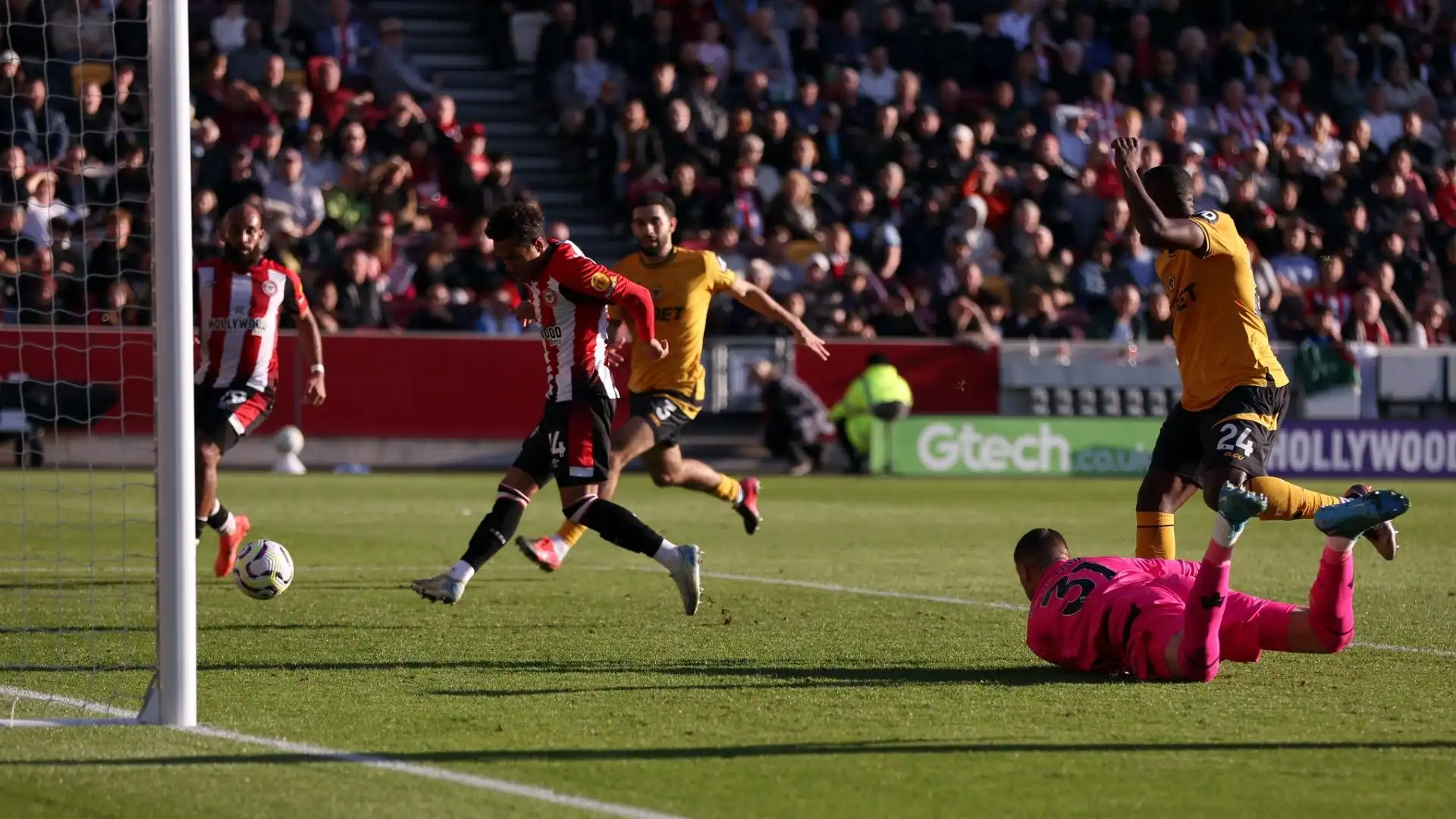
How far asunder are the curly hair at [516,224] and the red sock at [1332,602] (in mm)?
3903

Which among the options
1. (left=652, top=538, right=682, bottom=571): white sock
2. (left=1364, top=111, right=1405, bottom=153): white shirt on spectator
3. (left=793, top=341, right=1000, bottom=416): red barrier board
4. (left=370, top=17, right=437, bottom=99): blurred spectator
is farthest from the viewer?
(left=1364, top=111, right=1405, bottom=153): white shirt on spectator

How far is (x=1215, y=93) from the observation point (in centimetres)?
2972

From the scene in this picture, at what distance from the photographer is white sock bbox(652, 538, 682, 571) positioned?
9.65 metres

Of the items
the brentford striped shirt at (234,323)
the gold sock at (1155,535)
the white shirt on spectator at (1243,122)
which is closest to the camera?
the gold sock at (1155,535)

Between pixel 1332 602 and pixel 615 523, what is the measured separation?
3607 mm

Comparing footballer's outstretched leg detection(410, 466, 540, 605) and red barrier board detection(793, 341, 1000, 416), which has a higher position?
red barrier board detection(793, 341, 1000, 416)

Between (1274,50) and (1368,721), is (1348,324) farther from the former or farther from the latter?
(1368,721)

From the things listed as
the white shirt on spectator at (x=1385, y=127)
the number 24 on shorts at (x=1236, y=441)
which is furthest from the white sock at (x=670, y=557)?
the white shirt on spectator at (x=1385, y=127)

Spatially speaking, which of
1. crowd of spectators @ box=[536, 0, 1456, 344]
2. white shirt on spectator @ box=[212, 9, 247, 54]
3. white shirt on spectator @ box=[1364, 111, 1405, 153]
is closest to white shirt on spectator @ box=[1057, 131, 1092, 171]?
crowd of spectators @ box=[536, 0, 1456, 344]

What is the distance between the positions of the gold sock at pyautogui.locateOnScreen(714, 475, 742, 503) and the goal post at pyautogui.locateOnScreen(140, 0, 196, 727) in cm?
707

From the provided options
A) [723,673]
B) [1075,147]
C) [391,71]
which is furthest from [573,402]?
[1075,147]

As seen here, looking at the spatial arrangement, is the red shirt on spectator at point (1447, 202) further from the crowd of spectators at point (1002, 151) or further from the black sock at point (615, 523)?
the black sock at point (615, 523)

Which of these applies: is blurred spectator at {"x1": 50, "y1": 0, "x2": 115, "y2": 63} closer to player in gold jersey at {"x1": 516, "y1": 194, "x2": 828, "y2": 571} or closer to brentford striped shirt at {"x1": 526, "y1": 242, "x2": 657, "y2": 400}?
player in gold jersey at {"x1": 516, "y1": 194, "x2": 828, "y2": 571}

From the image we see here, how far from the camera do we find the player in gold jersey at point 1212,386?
859cm
